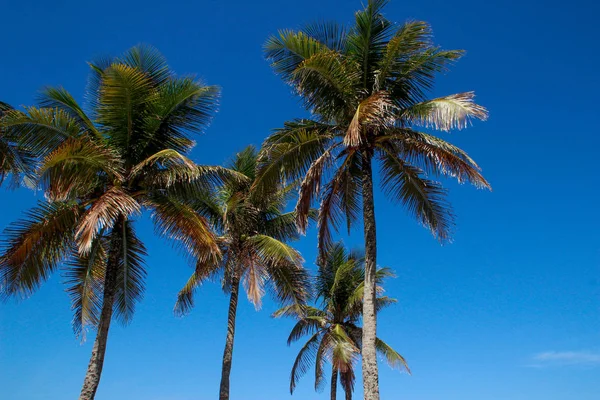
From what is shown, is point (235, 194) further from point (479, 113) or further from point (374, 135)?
point (479, 113)

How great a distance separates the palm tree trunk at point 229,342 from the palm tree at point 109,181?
18.3 ft

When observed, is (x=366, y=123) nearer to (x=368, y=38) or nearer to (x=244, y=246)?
(x=368, y=38)

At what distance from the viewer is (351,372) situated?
28812 millimetres

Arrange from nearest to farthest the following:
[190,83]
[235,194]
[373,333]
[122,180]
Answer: [373,333] → [122,180] → [190,83] → [235,194]

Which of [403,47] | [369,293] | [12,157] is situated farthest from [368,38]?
[12,157]

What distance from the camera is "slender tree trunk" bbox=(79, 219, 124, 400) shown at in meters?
13.4

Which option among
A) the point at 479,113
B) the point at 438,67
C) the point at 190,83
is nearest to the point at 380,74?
the point at 438,67

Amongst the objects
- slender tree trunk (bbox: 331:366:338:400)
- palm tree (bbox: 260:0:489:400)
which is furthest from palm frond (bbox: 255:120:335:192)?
slender tree trunk (bbox: 331:366:338:400)

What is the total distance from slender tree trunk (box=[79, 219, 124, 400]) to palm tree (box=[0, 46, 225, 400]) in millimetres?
24

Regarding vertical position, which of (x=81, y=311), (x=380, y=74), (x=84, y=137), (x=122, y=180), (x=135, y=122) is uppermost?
(x=380, y=74)

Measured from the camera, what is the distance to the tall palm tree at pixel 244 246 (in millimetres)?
20781

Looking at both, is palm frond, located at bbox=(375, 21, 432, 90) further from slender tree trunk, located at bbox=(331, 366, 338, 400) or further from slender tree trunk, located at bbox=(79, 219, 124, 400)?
slender tree trunk, located at bbox=(331, 366, 338, 400)

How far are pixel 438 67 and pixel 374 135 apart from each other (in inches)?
96.7

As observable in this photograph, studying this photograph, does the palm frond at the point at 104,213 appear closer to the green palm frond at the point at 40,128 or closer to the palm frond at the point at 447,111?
the green palm frond at the point at 40,128
